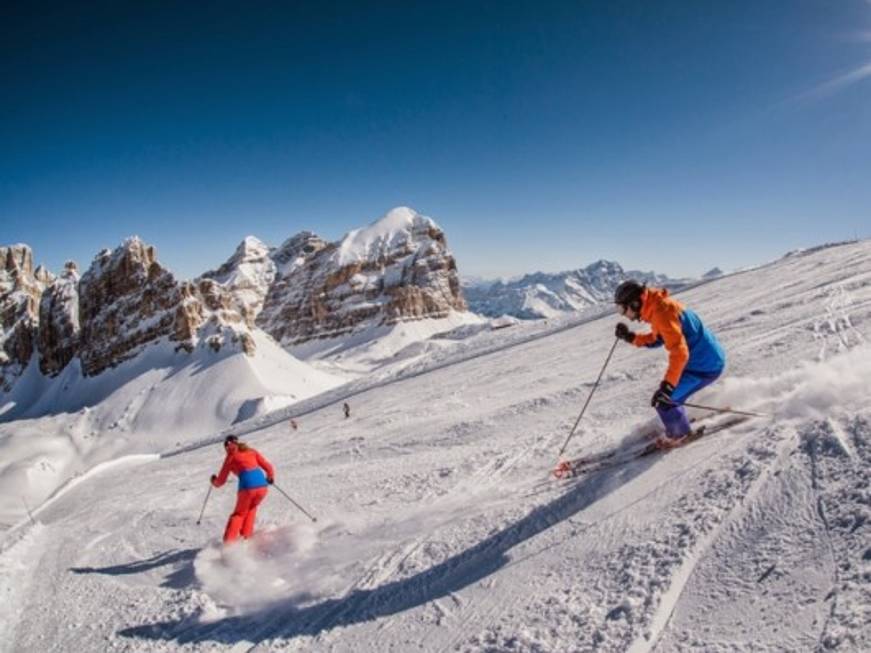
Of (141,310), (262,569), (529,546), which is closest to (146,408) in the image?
(141,310)

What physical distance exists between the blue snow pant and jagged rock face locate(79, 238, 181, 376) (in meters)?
85.8

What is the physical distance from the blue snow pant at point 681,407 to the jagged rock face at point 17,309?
126 metres

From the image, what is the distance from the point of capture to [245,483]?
7.37 metres

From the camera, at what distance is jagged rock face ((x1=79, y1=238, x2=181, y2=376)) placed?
273 ft

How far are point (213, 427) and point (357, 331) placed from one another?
95973mm

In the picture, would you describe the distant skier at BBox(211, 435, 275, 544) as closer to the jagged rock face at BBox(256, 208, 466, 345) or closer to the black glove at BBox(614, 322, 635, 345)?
the black glove at BBox(614, 322, 635, 345)

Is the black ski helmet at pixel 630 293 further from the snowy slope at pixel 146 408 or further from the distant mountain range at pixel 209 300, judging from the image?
the distant mountain range at pixel 209 300

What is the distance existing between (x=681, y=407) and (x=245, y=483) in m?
5.75

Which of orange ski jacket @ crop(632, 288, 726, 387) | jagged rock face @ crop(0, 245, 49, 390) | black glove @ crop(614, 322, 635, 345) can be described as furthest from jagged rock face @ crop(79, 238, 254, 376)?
orange ski jacket @ crop(632, 288, 726, 387)

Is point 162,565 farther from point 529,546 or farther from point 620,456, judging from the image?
point 620,456

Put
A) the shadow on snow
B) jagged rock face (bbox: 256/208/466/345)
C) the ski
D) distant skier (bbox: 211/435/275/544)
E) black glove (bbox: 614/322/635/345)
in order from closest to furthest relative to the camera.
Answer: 1. the ski
2. black glove (bbox: 614/322/635/345)
3. the shadow on snow
4. distant skier (bbox: 211/435/275/544)
5. jagged rock face (bbox: 256/208/466/345)

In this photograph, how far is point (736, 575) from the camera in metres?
3.39

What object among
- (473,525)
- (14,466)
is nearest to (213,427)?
(14,466)

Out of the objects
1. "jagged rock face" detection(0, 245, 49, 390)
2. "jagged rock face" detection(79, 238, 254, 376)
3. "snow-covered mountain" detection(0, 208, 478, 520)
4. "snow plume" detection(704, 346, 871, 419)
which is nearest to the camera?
"snow plume" detection(704, 346, 871, 419)
